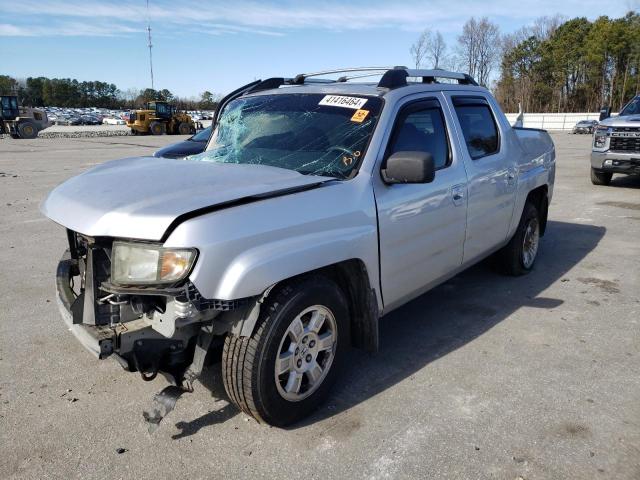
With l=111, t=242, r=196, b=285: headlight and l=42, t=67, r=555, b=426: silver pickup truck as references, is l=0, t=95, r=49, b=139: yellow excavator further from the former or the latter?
l=111, t=242, r=196, b=285: headlight

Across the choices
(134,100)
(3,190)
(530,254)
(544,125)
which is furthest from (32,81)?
(530,254)

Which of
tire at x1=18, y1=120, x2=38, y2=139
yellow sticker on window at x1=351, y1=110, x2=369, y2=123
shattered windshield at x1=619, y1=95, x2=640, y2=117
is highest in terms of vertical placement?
tire at x1=18, y1=120, x2=38, y2=139

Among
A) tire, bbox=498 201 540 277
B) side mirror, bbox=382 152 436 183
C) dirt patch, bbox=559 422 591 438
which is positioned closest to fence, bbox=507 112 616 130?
tire, bbox=498 201 540 277

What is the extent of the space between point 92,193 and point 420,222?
2006 mm

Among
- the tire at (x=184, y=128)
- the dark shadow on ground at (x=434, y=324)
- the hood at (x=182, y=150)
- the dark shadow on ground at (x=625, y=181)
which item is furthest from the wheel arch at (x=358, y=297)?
the tire at (x=184, y=128)

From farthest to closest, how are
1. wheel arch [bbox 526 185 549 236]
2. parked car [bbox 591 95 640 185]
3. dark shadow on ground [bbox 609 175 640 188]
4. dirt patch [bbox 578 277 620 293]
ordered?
dark shadow on ground [bbox 609 175 640 188], parked car [bbox 591 95 640 185], wheel arch [bbox 526 185 549 236], dirt patch [bbox 578 277 620 293]

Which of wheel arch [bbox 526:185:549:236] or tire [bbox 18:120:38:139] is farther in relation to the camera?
tire [bbox 18:120:38:139]

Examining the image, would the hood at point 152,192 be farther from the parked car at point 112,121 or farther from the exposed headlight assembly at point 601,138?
the parked car at point 112,121

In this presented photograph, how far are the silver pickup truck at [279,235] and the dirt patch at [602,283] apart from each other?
179 cm

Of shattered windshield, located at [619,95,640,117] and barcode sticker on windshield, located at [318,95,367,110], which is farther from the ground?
shattered windshield, located at [619,95,640,117]

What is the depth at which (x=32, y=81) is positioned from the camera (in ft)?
395

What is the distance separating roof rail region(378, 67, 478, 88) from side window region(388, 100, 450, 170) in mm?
201

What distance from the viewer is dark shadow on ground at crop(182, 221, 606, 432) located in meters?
3.23

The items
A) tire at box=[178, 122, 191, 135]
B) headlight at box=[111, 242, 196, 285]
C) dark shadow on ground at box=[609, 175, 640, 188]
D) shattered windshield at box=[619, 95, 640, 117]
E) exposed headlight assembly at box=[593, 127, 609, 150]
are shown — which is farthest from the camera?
tire at box=[178, 122, 191, 135]
